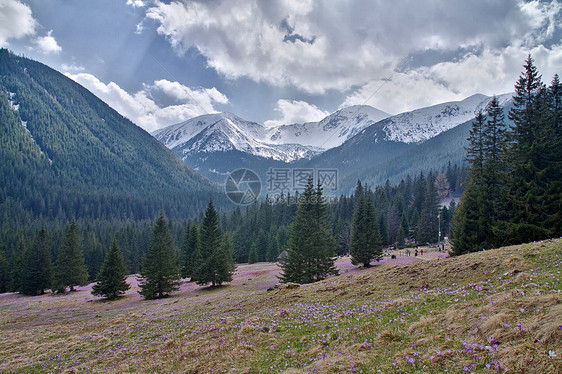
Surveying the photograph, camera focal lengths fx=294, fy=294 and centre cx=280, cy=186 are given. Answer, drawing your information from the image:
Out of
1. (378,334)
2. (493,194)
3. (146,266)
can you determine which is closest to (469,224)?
(493,194)

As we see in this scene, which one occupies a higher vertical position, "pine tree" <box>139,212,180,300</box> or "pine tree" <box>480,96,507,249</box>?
"pine tree" <box>480,96,507,249</box>

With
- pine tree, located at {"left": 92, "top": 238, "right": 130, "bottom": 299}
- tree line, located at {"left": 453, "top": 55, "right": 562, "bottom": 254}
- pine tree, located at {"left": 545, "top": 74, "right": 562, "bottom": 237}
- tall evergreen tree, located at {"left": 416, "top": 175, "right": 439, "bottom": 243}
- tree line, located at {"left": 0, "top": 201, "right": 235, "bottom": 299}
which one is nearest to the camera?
pine tree, located at {"left": 545, "top": 74, "right": 562, "bottom": 237}

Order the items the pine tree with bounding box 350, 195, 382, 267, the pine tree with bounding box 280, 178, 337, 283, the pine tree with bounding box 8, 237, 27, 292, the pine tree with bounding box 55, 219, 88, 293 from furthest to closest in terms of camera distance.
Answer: the pine tree with bounding box 8, 237, 27, 292, the pine tree with bounding box 55, 219, 88, 293, the pine tree with bounding box 350, 195, 382, 267, the pine tree with bounding box 280, 178, 337, 283

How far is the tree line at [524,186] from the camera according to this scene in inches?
953

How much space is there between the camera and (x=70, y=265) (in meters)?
55.8

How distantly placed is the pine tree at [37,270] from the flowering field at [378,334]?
4564 centimetres

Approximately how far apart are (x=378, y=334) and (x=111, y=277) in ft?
149

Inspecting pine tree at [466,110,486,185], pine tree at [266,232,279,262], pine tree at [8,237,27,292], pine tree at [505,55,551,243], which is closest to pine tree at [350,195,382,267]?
pine tree at [466,110,486,185]

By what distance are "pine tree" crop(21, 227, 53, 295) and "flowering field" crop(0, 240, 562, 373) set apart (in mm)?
45637

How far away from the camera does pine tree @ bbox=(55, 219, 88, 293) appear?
54.9 m

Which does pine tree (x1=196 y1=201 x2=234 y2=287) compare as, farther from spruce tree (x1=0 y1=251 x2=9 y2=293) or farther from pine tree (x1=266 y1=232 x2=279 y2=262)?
spruce tree (x1=0 y1=251 x2=9 y2=293)

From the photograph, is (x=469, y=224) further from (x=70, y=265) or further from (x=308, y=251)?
(x=70, y=265)

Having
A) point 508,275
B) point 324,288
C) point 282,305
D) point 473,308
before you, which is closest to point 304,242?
point 324,288


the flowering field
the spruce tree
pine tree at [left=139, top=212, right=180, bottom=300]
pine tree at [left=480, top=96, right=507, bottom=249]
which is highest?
pine tree at [left=480, top=96, right=507, bottom=249]
